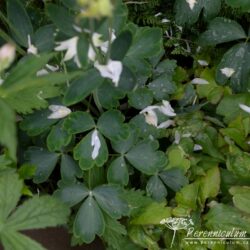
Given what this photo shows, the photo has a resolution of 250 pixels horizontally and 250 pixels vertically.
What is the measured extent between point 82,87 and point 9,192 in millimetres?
283

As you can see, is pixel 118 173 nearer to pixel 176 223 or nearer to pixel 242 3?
pixel 176 223

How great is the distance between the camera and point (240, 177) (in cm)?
103

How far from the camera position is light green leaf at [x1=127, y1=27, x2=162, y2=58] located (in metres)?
0.91

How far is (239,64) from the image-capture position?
1063 millimetres

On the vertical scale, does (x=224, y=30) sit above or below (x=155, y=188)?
above

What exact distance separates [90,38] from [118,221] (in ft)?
1.50

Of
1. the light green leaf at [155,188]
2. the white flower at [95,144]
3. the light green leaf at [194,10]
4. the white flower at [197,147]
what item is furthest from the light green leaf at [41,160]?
the light green leaf at [194,10]

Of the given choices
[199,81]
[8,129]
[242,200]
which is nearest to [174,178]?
[242,200]

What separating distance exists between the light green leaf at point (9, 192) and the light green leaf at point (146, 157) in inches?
9.1

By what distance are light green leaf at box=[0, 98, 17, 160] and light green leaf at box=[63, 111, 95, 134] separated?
0.29 m

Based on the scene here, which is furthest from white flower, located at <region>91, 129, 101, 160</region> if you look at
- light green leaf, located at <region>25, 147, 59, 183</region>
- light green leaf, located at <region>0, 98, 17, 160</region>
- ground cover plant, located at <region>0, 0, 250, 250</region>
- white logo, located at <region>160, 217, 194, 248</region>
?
light green leaf, located at <region>0, 98, 17, 160</region>

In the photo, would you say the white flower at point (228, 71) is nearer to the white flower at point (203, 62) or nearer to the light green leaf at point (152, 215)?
the white flower at point (203, 62)

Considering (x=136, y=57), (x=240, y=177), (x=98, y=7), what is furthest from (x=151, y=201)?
(x=98, y=7)

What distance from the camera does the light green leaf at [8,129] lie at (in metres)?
0.60
